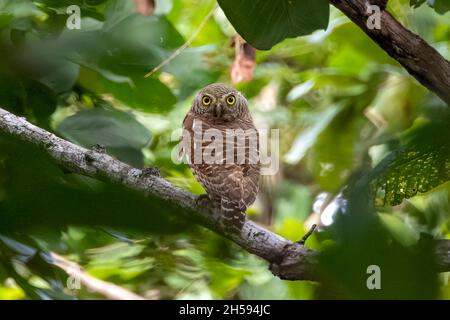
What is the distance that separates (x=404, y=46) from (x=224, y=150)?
0.79 meters

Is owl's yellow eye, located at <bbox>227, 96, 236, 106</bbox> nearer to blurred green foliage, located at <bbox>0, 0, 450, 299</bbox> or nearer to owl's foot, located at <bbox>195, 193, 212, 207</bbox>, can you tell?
blurred green foliage, located at <bbox>0, 0, 450, 299</bbox>

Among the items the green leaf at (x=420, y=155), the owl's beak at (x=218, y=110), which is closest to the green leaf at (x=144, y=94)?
the owl's beak at (x=218, y=110)

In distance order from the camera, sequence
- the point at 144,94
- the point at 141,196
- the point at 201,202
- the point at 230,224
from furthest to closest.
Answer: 1. the point at 144,94
2. the point at 201,202
3. the point at 230,224
4. the point at 141,196

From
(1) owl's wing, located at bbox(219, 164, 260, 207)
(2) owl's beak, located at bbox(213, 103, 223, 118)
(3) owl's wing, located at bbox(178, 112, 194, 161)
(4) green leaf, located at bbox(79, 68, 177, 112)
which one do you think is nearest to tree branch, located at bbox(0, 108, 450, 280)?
(4) green leaf, located at bbox(79, 68, 177, 112)

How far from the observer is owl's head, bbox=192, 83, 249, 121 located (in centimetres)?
204

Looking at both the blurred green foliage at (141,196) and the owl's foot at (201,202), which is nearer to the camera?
the blurred green foliage at (141,196)

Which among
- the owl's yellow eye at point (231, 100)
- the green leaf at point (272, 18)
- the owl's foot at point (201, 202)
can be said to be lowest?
the owl's foot at point (201, 202)

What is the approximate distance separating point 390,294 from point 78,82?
4.87ft

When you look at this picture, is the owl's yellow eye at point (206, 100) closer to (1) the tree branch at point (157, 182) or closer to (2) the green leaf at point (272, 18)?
(1) the tree branch at point (157, 182)

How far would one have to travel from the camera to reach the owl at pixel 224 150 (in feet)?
5.08

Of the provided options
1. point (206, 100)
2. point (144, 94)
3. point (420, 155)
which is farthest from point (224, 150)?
point (420, 155)

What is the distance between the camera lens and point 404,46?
915 mm

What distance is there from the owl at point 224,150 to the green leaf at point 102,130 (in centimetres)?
21

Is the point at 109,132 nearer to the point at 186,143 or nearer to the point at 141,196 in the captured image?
the point at 186,143
